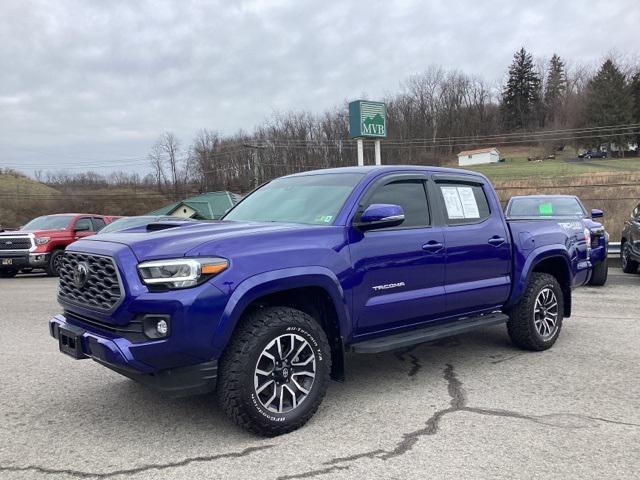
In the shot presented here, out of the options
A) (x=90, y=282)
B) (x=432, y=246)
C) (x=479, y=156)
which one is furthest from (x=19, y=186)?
(x=432, y=246)

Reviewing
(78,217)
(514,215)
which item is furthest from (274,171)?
(514,215)

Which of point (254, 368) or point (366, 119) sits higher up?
point (366, 119)

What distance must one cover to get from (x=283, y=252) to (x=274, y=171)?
6895 cm

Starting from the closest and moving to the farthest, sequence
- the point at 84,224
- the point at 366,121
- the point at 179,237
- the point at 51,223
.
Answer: the point at 179,237
the point at 51,223
the point at 84,224
the point at 366,121

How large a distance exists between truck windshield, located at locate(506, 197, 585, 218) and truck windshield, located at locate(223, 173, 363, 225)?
7.64 m

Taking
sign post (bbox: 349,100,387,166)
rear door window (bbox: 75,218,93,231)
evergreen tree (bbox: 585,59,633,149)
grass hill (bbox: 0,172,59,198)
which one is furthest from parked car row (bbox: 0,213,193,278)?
evergreen tree (bbox: 585,59,633,149)

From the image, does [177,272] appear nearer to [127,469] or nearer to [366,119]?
[127,469]

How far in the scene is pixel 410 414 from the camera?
4.07 m

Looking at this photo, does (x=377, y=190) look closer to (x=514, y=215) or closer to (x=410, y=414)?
(x=410, y=414)

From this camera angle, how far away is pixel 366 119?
2667cm

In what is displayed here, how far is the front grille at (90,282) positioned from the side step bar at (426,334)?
182cm

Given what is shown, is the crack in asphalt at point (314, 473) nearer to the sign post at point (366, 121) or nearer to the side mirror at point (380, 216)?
the side mirror at point (380, 216)

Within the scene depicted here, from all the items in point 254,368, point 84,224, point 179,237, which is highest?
point 179,237

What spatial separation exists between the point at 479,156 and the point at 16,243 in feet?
270
